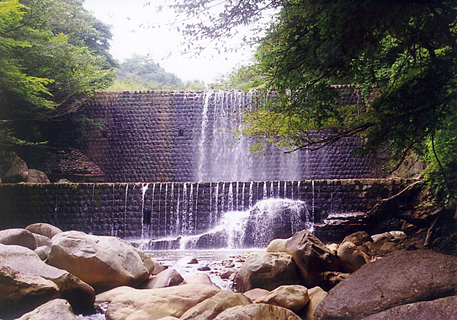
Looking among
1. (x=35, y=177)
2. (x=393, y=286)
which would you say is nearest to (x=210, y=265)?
(x=393, y=286)

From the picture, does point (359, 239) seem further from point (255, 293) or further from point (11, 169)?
point (11, 169)

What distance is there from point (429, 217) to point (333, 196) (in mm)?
3588

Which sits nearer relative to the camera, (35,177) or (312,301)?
(312,301)

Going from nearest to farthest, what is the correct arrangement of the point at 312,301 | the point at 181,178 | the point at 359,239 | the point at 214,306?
the point at 214,306, the point at 312,301, the point at 359,239, the point at 181,178

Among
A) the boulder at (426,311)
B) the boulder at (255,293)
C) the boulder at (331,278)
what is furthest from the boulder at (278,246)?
the boulder at (426,311)

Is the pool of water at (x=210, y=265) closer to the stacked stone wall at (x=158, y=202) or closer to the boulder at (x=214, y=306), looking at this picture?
the boulder at (x=214, y=306)

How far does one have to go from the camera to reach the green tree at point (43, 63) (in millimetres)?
8938

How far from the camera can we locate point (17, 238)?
432 centimetres

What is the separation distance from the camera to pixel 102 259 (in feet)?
12.9

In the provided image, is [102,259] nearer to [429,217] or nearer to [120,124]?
[429,217]

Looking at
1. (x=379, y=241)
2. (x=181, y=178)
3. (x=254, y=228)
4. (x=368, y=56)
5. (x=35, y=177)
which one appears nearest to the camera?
(x=368, y=56)

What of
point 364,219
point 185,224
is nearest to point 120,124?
point 185,224

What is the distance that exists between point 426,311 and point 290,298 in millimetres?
1210

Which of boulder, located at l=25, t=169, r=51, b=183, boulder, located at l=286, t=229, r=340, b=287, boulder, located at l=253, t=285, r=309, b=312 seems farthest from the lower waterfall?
boulder, located at l=25, t=169, r=51, b=183
